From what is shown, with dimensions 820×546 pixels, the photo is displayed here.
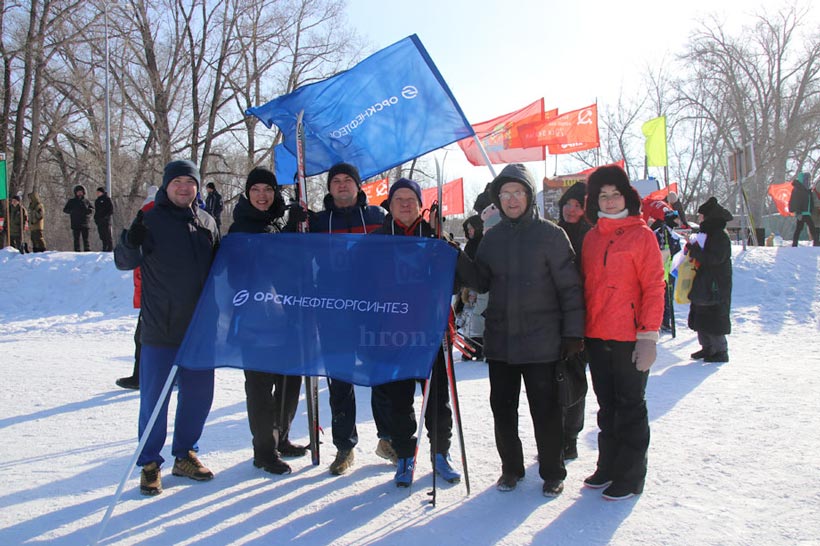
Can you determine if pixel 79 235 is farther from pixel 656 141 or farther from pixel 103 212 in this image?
pixel 656 141

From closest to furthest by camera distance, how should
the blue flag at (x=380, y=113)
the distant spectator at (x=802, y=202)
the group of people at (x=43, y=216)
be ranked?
1. the blue flag at (x=380, y=113)
2. the distant spectator at (x=802, y=202)
3. the group of people at (x=43, y=216)

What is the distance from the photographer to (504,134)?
17156mm

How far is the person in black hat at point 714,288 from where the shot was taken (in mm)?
7570

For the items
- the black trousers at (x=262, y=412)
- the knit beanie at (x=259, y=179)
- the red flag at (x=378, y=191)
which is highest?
the red flag at (x=378, y=191)

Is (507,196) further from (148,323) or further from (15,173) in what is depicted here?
(15,173)

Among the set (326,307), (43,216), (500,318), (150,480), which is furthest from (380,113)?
(43,216)

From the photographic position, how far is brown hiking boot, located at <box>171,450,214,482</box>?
3953mm

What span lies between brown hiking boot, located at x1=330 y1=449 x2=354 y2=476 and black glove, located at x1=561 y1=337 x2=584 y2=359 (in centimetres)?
160

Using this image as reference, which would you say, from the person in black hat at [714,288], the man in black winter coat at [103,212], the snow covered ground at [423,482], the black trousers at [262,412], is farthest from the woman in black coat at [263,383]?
the man in black winter coat at [103,212]

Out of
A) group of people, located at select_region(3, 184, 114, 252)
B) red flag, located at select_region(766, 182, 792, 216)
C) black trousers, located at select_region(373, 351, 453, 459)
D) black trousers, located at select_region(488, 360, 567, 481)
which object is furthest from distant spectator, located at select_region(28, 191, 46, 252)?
red flag, located at select_region(766, 182, 792, 216)

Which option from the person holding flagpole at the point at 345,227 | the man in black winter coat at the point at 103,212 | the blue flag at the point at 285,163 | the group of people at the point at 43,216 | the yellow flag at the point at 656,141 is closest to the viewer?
the person holding flagpole at the point at 345,227

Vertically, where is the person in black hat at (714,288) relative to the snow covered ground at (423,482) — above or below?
above

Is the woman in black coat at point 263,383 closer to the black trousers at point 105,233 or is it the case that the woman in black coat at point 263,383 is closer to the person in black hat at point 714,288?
the person in black hat at point 714,288

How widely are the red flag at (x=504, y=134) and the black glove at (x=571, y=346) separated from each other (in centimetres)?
1292
